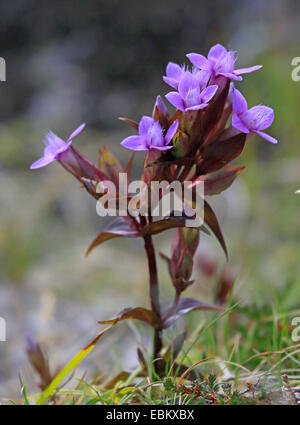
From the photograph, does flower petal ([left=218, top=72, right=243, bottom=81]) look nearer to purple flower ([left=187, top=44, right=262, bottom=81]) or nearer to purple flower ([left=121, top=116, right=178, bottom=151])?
purple flower ([left=187, top=44, right=262, bottom=81])

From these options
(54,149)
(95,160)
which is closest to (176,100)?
(54,149)

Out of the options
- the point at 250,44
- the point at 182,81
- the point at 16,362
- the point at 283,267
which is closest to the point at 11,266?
the point at 16,362

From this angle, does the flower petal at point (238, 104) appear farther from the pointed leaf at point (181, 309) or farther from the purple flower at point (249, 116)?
the pointed leaf at point (181, 309)

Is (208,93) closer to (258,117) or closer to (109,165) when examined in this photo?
(258,117)

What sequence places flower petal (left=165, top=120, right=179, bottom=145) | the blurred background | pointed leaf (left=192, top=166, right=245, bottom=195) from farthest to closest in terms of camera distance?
the blurred background < pointed leaf (left=192, top=166, right=245, bottom=195) < flower petal (left=165, top=120, right=179, bottom=145)

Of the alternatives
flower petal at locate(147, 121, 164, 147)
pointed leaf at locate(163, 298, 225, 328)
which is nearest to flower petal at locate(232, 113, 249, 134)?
flower petal at locate(147, 121, 164, 147)

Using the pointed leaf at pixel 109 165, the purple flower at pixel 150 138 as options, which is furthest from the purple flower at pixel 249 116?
the pointed leaf at pixel 109 165

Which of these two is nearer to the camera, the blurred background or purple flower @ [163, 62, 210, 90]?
purple flower @ [163, 62, 210, 90]
